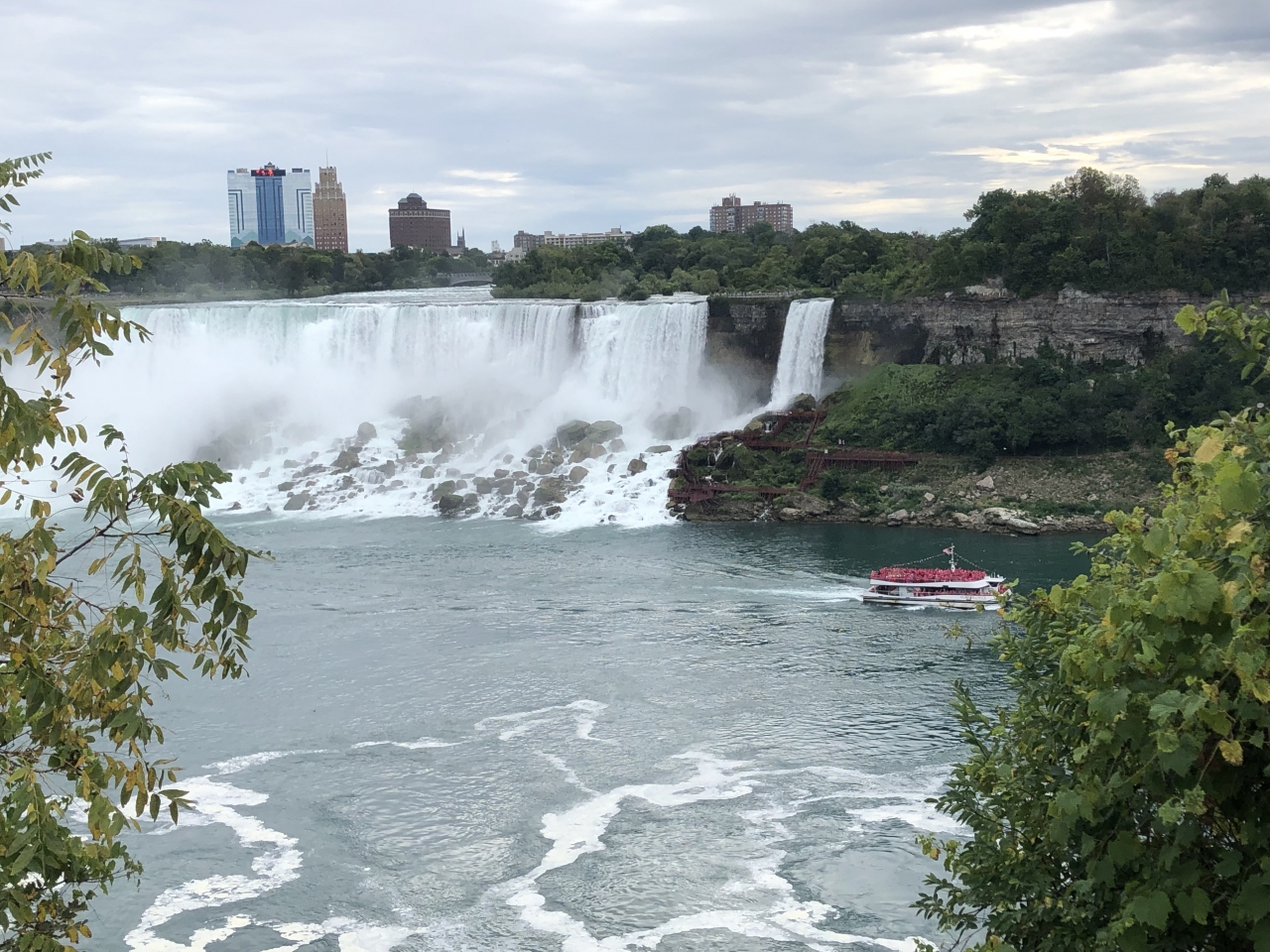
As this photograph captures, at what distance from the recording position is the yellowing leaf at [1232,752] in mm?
4363

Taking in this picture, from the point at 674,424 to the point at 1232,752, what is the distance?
38.3 m

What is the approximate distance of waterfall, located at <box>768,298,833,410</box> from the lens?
43.3 meters

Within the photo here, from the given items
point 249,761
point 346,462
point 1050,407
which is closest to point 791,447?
point 1050,407

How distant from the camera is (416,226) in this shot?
136 m

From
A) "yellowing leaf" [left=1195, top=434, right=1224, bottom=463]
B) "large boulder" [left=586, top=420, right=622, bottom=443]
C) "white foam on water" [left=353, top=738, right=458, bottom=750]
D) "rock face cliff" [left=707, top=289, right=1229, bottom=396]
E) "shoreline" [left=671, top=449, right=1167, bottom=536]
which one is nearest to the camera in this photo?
"yellowing leaf" [left=1195, top=434, right=1224, bottom=463]

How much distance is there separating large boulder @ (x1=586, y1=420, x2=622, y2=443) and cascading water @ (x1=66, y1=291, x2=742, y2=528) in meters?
0.06

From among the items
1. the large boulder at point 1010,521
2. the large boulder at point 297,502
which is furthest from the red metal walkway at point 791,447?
the large boulder at point 297,502

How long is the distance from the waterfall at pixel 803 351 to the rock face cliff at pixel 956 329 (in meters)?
0.42

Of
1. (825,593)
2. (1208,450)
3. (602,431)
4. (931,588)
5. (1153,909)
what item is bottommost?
(825,593)

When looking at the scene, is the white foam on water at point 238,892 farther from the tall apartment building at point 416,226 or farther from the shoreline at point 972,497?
the tall apartment building at point 416,226

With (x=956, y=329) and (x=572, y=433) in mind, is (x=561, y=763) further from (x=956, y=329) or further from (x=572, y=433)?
(x=956, y=329)

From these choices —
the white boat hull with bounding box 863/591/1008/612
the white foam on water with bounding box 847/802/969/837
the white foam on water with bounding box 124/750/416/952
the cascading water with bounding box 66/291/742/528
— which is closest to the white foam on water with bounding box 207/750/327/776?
the white foam on water with bounding box 124/750/416/952

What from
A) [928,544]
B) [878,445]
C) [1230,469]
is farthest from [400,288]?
[1230,469]

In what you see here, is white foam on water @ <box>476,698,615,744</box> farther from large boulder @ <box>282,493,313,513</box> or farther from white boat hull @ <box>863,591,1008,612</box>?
large boulder @ <box>282,493,313,513</box>
